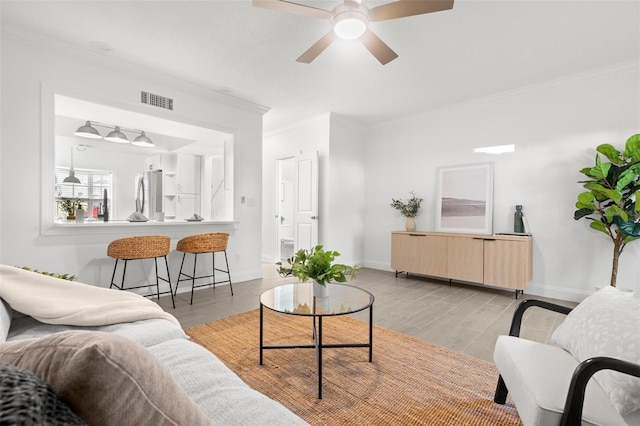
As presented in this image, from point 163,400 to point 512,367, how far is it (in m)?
1.46

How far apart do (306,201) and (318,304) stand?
3685 mm

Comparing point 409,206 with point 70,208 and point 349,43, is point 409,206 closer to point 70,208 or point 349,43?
point 349,43

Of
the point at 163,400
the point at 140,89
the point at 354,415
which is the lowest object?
the point at 354,415

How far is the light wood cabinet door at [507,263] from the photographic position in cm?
383

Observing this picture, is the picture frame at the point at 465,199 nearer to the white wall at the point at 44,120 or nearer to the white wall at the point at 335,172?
the white wall at the point at 335,172

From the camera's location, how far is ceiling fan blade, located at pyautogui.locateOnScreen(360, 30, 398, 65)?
2.47m

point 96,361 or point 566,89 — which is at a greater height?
point 566,89

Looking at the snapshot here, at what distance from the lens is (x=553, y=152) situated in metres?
4.00

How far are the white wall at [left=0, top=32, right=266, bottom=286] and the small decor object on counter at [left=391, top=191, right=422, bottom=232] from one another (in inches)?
129

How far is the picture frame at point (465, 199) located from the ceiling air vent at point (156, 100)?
4.10 meters

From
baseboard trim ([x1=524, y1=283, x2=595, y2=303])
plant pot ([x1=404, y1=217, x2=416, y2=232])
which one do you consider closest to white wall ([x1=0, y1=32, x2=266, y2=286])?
plant pot ([x1=404, y1=217, x2=416, y2=232])

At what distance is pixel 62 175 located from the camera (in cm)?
640

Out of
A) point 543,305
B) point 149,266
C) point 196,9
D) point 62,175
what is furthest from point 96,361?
point 62,175

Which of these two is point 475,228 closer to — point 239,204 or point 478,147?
point 478,147
